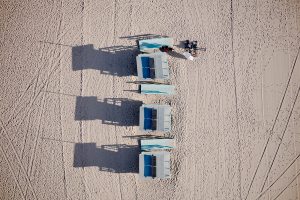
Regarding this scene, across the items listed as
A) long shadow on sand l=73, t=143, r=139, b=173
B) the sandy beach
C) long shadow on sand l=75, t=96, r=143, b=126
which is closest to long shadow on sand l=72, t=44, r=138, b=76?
the sandy beach

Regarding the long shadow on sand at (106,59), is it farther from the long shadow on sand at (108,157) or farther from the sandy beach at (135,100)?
the long shadow on sand at (108,157)

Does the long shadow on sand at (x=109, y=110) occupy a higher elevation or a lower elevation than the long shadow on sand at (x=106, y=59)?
lower

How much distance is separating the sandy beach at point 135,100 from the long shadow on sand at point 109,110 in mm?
36

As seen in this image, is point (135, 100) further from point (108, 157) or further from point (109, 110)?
A: point (108, 157)

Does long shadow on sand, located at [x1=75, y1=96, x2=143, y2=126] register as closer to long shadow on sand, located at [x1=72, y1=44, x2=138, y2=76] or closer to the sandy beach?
the sandy beach

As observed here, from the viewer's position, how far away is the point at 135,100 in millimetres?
10875

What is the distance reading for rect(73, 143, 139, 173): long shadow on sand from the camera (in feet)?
35.0

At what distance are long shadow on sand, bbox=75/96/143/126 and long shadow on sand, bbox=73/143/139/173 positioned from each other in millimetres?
895

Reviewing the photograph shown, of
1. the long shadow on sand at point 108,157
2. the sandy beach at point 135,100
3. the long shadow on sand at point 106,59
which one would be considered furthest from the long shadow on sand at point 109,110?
the long shadow on sand at point 106,59

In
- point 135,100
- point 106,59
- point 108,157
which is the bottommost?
point 108,157

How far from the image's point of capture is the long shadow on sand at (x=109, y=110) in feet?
35.4

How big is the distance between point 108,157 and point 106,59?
3505 millimetres

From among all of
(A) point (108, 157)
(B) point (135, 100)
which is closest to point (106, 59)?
(B) point (135, 100)

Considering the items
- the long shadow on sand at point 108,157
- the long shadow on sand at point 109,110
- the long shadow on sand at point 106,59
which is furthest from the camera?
the long shadow on sand at point 106,59
